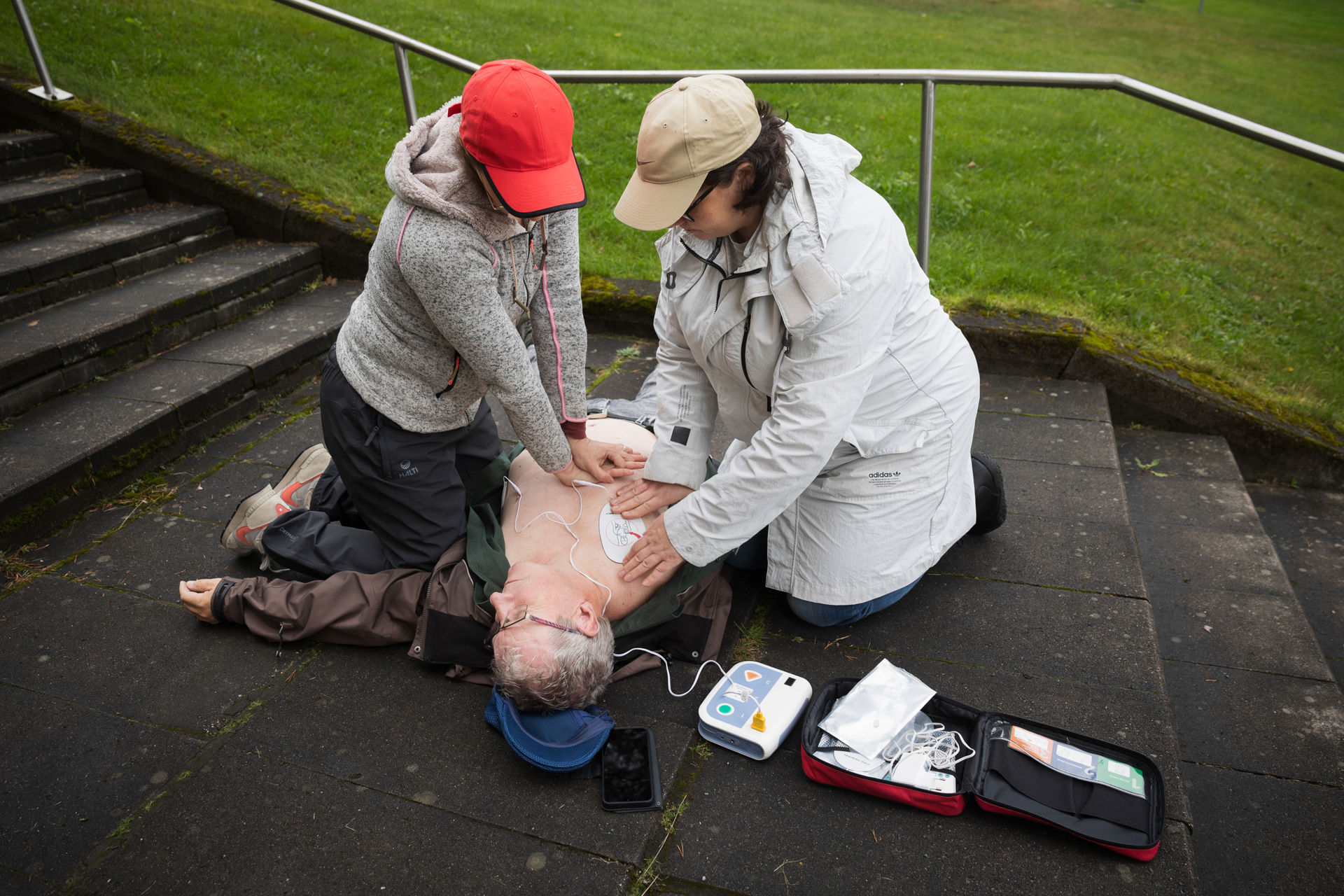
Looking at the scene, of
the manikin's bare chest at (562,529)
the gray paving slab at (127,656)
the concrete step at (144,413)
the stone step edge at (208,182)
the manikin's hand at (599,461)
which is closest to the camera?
the gray paving slab at (127,656)

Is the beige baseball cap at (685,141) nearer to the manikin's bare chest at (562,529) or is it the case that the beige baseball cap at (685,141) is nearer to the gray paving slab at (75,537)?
the manikin's bare chest at (562,529)

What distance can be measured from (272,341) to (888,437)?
3340mm

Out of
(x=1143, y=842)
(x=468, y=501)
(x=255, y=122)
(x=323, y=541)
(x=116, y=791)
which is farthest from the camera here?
(x=255, y=122)

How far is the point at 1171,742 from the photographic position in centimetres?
218

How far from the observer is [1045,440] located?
366 centimetres

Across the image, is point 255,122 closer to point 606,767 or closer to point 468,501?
point 468,501

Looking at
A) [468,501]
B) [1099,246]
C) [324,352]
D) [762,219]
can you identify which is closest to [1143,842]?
[762,219]

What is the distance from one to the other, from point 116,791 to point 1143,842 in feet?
8.38

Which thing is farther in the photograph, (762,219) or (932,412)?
(932,412)

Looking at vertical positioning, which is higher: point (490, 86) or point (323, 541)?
point (490, 86)

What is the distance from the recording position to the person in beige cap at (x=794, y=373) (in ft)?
6.52

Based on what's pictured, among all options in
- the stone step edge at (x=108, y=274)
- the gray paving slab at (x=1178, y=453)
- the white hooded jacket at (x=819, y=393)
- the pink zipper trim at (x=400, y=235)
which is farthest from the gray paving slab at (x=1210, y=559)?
the stone step edge at (x=108, y=274)

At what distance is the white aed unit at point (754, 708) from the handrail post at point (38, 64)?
5.90 metres

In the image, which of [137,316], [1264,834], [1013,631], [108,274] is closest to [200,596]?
[137,316]
